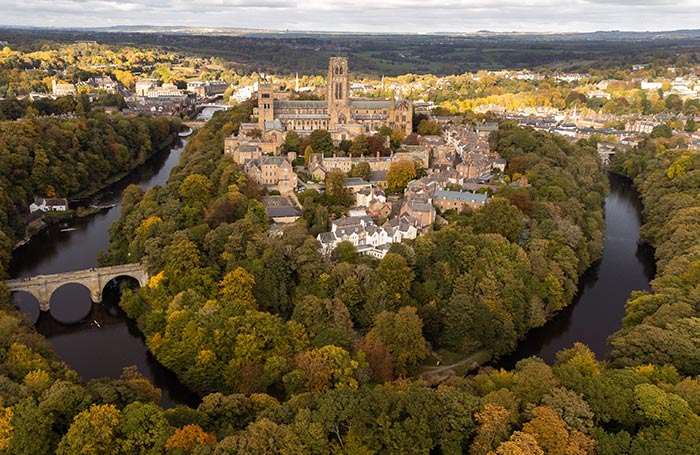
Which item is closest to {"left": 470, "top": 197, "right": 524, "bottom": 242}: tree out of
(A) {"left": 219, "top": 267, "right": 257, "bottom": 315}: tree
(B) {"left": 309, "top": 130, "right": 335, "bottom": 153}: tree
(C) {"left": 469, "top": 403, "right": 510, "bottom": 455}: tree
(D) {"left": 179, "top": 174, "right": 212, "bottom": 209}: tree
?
(A) {"left": 219, "top": 267, "right": 257, "bottom": 315}: tree

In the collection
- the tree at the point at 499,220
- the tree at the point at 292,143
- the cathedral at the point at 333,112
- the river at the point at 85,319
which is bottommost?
the river at the point at 85,319

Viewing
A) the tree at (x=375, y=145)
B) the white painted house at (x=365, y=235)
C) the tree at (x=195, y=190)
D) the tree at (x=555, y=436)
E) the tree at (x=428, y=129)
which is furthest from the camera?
the tree at (x=428, y=129)

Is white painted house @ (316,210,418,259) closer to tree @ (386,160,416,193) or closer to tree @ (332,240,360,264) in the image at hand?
tree @ (332,240,360,264)

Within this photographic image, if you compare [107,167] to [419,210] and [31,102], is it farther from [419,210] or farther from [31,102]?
[419,210]

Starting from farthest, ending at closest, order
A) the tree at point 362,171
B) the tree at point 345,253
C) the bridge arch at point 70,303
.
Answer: the tree at point 362,171, the bridge arch at point 70,303, the tree at point 345,253

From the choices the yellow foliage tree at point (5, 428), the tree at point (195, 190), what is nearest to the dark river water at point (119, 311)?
the tree at point (195, 190)

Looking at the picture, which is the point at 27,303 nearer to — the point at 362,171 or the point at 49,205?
the point at 49,205

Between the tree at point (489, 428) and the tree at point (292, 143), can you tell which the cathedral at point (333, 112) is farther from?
the tree at point (489, 428)
